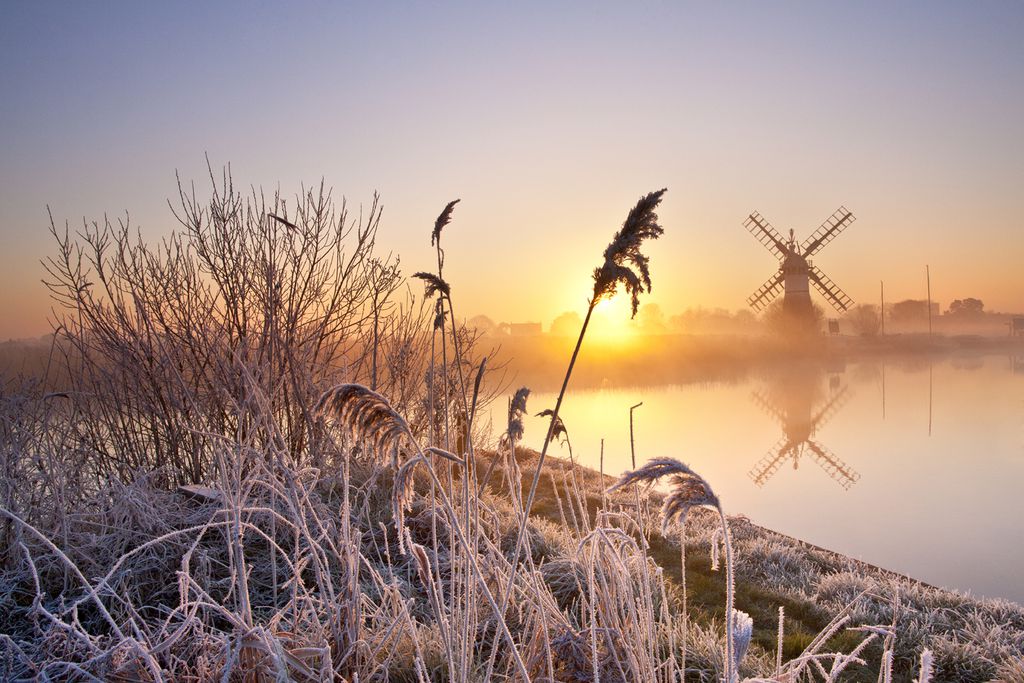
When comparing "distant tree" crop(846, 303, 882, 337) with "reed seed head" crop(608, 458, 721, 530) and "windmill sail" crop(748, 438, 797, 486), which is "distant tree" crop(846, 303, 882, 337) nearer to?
"windmill sail" crop(748, 438, 797, 486)

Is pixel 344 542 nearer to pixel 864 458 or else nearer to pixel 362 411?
pixel 362 411

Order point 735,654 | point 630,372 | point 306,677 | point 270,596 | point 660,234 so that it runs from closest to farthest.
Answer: point 735,654 → point 660,234 → point 306,677 → point 270,596 → point 630,372

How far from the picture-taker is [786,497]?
33.2 feet

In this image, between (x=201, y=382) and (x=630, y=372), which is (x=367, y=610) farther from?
(x=630, y=372)

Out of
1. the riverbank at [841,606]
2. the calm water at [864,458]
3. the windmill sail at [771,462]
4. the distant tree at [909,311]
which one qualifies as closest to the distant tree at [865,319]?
the distant tree at [909,311]

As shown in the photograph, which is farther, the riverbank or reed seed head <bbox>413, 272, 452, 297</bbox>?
the riverbank

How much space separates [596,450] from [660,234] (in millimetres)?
11981

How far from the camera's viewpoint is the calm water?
7.43 metres

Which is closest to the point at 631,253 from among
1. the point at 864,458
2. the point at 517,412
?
the point at 517,412

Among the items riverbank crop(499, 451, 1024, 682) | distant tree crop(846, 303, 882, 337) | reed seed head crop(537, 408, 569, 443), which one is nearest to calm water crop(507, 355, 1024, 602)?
reed seed head crop(537, 408, 569, 443)

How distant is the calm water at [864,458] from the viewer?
24.4 ft

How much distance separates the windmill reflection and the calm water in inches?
2.1

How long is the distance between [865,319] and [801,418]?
38.1 m

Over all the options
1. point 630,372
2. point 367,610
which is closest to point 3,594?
point 367,610
